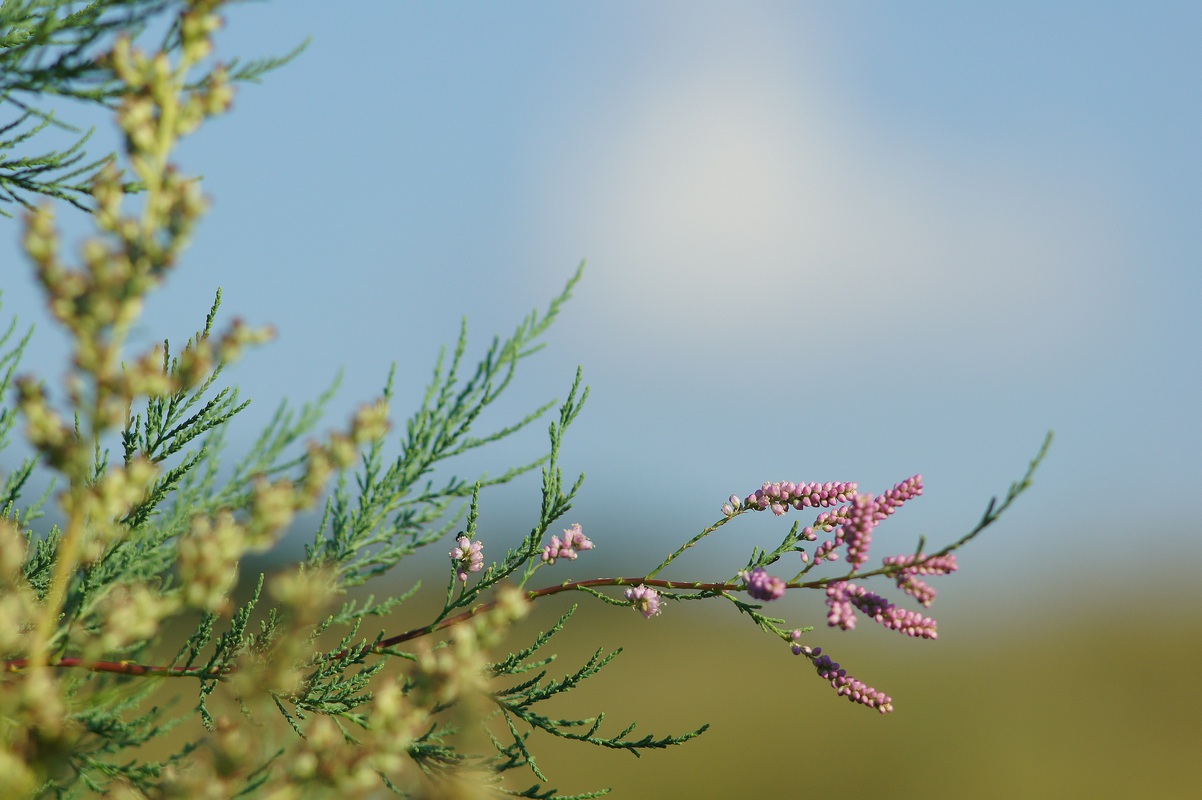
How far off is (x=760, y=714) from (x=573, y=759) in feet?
23.5

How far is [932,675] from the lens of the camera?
3500 cm

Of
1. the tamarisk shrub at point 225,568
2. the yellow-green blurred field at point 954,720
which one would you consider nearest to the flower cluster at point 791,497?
the tamarisk shrub at point 225,568

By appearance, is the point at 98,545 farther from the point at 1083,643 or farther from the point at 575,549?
the point at 1083,643

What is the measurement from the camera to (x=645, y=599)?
3635mm

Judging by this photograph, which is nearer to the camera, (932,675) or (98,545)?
(98,545)

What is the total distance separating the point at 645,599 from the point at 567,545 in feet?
1.44

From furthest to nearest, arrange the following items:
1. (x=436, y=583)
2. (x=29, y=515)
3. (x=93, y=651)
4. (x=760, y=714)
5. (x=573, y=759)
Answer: (x=436, y=583), (x=760, y=714), (x=573, y=759), (x=29, y=515), (x=93, y=651)

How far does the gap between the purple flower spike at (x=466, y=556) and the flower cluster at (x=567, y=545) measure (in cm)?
31

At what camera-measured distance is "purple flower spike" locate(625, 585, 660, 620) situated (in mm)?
3621

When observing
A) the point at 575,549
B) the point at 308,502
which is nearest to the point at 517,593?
the point at 308,502

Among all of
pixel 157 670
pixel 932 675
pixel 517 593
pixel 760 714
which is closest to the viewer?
pixel 517 593

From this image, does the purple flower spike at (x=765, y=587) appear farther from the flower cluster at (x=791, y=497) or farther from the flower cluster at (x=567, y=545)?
the flower cluster at (x=567, y=545)

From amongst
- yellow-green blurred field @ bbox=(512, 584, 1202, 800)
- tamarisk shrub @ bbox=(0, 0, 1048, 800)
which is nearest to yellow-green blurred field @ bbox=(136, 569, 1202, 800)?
yellow-green blurred field @ bbox=(512, 584, 1202, 800)

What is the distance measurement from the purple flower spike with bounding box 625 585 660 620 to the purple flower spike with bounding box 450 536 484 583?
2.34 ft
